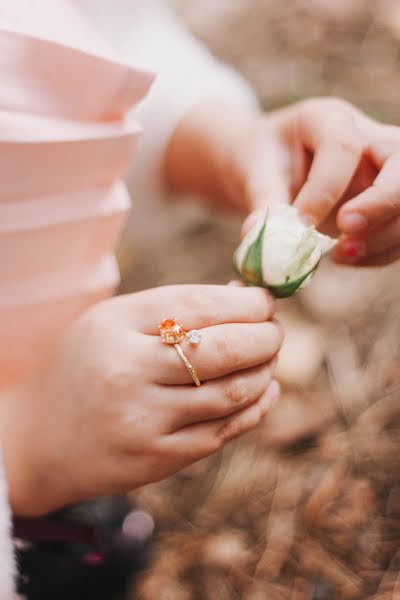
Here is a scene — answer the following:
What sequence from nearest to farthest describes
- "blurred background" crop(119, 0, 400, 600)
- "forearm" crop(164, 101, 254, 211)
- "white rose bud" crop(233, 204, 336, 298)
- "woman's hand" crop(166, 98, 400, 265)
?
"white rose bud" crop(233, 204, 336, 298)
"woman's hand" crop(166, 98, 400, 265)
"blurred background" crop(119, 0, 400, 600)
"forearm" crop(164, 101, 254, 211)

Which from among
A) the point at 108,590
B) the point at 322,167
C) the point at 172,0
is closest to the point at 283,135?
the point at 322,167

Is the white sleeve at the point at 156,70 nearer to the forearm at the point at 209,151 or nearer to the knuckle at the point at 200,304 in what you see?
the forearm at the point at 209,151

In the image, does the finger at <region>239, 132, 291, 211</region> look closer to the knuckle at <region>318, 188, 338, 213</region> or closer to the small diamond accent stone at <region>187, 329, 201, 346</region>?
the knuckle at <region>318, 188, 338, 213</region>

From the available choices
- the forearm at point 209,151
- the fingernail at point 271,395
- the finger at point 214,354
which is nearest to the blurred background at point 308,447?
the forearm at point 209,151

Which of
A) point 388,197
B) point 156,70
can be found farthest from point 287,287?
point 156,70

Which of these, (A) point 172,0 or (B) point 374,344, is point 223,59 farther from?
(B) point 374,344

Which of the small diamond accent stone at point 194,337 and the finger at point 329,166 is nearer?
→ the small diamond accent stone at point 194,337

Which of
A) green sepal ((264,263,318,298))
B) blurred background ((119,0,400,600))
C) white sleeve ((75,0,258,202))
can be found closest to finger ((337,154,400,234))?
green sepal ((264,263,318,298))

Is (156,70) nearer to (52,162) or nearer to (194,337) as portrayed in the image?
(52,162)
